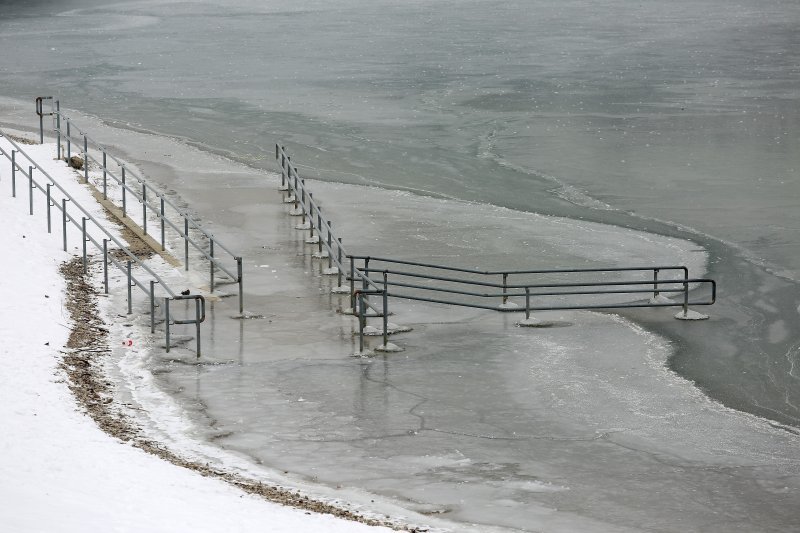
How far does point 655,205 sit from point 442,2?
62024 millimetres

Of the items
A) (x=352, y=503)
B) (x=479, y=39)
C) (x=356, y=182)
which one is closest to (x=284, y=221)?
(x=356, y=182)

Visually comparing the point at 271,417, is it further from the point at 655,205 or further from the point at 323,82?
the point at 323,82

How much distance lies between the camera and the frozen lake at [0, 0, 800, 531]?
14.4 metres

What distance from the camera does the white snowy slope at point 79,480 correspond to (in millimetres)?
11405

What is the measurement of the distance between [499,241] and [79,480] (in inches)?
550

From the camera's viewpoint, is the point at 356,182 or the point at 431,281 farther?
the point at 356,182

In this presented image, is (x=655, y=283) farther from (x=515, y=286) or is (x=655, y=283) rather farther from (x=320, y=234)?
(x=320, y=234)

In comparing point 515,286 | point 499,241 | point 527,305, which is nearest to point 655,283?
point 527,305

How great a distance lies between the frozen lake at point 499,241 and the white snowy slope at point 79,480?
140 cm

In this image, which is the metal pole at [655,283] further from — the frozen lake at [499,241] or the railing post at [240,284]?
the railing post at [240,284]

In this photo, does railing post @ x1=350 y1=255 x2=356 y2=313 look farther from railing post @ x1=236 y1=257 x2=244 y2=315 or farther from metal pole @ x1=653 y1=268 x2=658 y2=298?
metal pole @ x1=653 y1=268 x2=658 y2=298

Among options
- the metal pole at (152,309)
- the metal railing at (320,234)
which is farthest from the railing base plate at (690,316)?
the metal pole at (152,309)

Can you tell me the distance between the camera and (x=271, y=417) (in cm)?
1591

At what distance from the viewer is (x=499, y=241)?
25359mm
